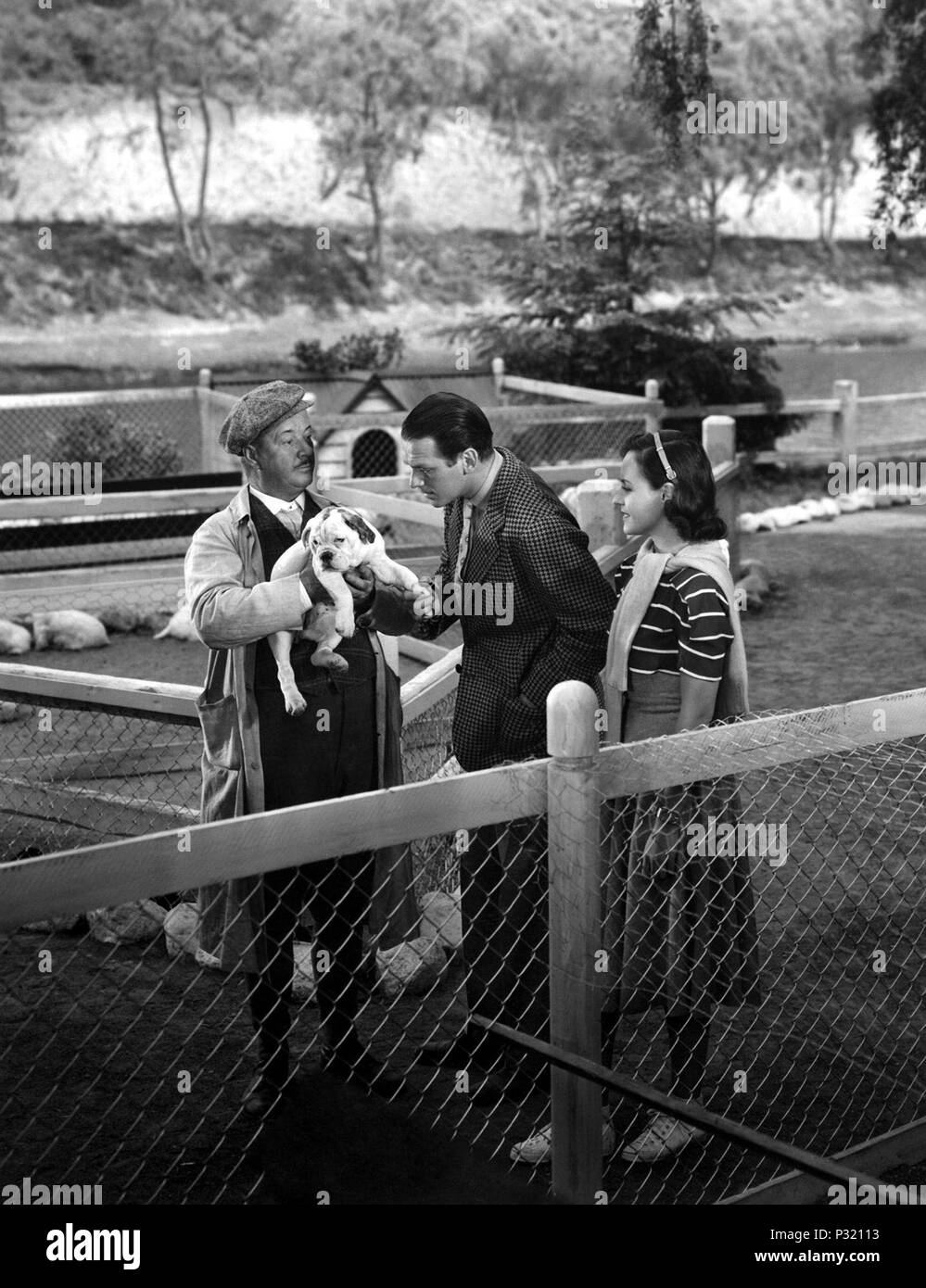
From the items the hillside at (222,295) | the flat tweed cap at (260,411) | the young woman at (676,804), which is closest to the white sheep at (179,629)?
the flat tweed cap at (260,411)

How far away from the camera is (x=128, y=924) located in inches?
198

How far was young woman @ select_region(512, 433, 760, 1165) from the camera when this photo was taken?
351 centimetres

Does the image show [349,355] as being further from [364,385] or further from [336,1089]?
[336,1089]

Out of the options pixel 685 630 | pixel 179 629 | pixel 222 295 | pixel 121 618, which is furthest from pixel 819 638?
pixel 222 295

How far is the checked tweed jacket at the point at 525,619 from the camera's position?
364cm

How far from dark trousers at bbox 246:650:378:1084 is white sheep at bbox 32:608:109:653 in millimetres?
7003

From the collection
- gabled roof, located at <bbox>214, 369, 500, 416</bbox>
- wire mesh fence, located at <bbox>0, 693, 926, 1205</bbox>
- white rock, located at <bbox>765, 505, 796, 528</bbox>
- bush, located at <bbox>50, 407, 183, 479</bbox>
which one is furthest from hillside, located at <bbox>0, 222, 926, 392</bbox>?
wire mesh fence, located at <bbox>0, 693, 926, 1205</bbox>

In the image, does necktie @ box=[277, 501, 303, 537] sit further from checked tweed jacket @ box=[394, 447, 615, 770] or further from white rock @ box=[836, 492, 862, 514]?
white rock @ box=[836, 492, 862, 514]

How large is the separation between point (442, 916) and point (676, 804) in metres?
1.68

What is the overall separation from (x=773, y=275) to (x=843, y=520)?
11.2 metres

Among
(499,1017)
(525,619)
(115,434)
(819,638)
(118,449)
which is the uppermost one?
(525,619)

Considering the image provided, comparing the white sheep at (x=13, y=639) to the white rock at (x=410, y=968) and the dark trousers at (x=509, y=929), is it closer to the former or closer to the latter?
the white rock at (x=410, y=968)

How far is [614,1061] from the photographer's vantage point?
13.2 feet

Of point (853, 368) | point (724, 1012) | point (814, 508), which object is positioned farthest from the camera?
point (853, 368)
